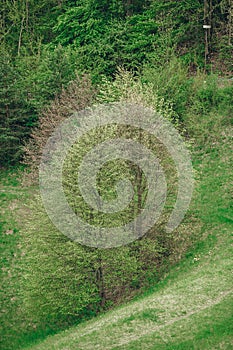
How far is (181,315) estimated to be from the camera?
2273 centimetres

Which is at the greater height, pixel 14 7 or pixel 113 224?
pixel 14 7

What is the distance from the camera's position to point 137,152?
3056 centimetres

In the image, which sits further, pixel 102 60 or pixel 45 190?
pixel 102 60

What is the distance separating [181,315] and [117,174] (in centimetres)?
961

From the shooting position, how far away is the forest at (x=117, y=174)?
28.7 m

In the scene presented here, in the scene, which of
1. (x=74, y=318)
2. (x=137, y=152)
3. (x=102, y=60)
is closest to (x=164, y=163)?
(x=137, y=152)

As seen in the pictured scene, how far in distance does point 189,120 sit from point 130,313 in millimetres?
22146

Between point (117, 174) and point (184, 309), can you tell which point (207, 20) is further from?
point (184, 309)

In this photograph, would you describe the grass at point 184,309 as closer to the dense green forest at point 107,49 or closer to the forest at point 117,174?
the forest at point 117,174

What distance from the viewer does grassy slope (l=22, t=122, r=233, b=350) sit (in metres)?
21.3

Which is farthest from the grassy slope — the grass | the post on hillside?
the post on hillside

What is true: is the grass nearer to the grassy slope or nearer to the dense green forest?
the grassy slope

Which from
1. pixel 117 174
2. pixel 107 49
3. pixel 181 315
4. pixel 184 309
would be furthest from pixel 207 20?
pixel 181 315

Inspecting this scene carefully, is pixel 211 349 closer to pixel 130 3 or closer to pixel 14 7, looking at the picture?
pixel 130 3
